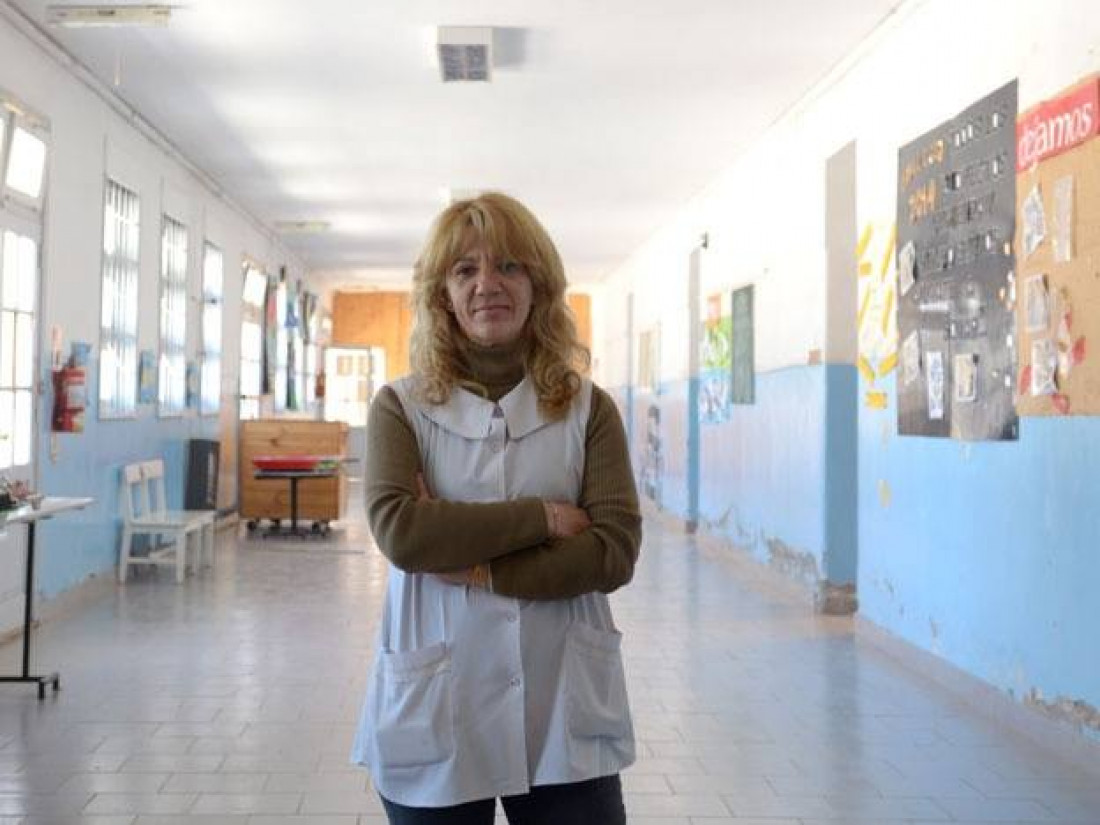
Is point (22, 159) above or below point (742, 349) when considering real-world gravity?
above

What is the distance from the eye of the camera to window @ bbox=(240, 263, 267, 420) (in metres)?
13.5

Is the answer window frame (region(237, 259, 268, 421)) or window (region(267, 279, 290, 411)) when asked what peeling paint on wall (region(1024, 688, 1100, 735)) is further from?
window (region(267, 279, 290, 411))

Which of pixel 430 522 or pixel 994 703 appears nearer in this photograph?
pixel 430 522

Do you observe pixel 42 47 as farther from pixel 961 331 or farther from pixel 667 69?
pixel 961 331

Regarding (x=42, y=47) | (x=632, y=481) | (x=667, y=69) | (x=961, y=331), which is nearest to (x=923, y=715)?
(x=961, y=331)

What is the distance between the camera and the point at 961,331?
5301 millimetres

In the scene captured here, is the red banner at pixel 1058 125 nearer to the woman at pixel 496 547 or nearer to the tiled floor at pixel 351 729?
the tiled floor at pixel 351 729

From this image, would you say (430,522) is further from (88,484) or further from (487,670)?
(88,484)

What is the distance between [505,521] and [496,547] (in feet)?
0.12

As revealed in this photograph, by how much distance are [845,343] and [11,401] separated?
4692mm

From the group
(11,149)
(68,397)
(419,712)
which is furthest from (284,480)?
(419,712)

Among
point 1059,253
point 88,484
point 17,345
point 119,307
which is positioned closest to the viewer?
point 1059,253

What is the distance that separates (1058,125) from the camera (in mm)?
4426

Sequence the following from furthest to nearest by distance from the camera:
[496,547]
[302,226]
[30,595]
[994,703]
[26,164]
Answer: [302,226] → [26,164] → [30,595] → [994,703] → [496,547]
